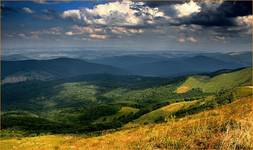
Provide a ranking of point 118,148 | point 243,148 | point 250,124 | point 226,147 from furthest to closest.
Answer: point 118,148
point 250,124
point 243,148
point 226,147

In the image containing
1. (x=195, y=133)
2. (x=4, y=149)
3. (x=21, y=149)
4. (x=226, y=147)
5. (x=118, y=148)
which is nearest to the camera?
(x=226, y=147)

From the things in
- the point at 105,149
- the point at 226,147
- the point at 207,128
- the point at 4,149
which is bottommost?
the point at 4,149

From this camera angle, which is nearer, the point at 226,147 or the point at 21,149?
the point at 226,147

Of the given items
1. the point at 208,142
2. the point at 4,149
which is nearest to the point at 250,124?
the point at 208,142

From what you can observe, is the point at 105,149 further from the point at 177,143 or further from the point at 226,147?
the point at 226,147

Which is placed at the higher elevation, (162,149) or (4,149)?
(162,149)

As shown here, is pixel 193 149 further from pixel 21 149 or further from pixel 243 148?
pixel 21 149

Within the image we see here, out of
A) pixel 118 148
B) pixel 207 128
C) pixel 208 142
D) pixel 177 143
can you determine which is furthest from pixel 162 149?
pixel 118 148

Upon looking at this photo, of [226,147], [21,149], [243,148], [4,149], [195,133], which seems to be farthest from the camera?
[4,149]

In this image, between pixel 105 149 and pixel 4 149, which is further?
pixel 4 149
